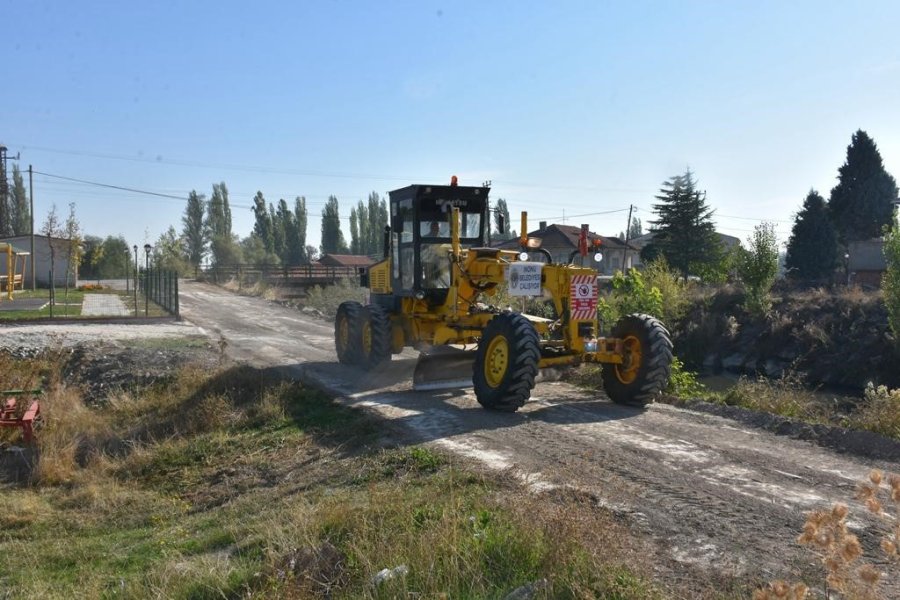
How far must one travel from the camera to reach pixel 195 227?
88875 mm

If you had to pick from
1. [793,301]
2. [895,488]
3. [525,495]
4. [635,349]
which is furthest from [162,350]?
[793,301]

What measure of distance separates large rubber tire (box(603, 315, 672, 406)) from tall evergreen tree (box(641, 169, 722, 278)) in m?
38.6

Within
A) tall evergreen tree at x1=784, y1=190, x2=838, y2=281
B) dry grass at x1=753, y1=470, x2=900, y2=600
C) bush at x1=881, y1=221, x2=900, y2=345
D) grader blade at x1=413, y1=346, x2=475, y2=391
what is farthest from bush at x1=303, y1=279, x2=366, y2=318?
dry grass at x1=753, y1=470, x2=900, y2=600

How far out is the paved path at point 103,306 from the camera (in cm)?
2824

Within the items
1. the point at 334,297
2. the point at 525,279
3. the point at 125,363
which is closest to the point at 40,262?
the point at 334,297

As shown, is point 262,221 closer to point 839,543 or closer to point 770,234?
point 770,234

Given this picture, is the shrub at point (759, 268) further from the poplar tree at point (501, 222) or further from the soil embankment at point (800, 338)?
the poplar tree at point (501, 222)

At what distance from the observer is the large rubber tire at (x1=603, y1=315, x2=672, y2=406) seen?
10.6 meters

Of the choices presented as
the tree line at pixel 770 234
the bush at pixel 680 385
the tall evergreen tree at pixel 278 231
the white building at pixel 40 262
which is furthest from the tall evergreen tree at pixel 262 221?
the bush at pixel 680 385

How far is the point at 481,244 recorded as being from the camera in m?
13.6

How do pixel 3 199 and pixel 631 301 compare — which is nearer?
pixel 631 301

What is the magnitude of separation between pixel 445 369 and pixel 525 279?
2611 mm

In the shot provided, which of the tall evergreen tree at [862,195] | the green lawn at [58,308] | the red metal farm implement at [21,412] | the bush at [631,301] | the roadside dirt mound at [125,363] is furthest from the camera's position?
the tall evergreen tree at [862,195]

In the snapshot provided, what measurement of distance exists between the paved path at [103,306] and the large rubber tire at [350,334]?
46.4 ft
